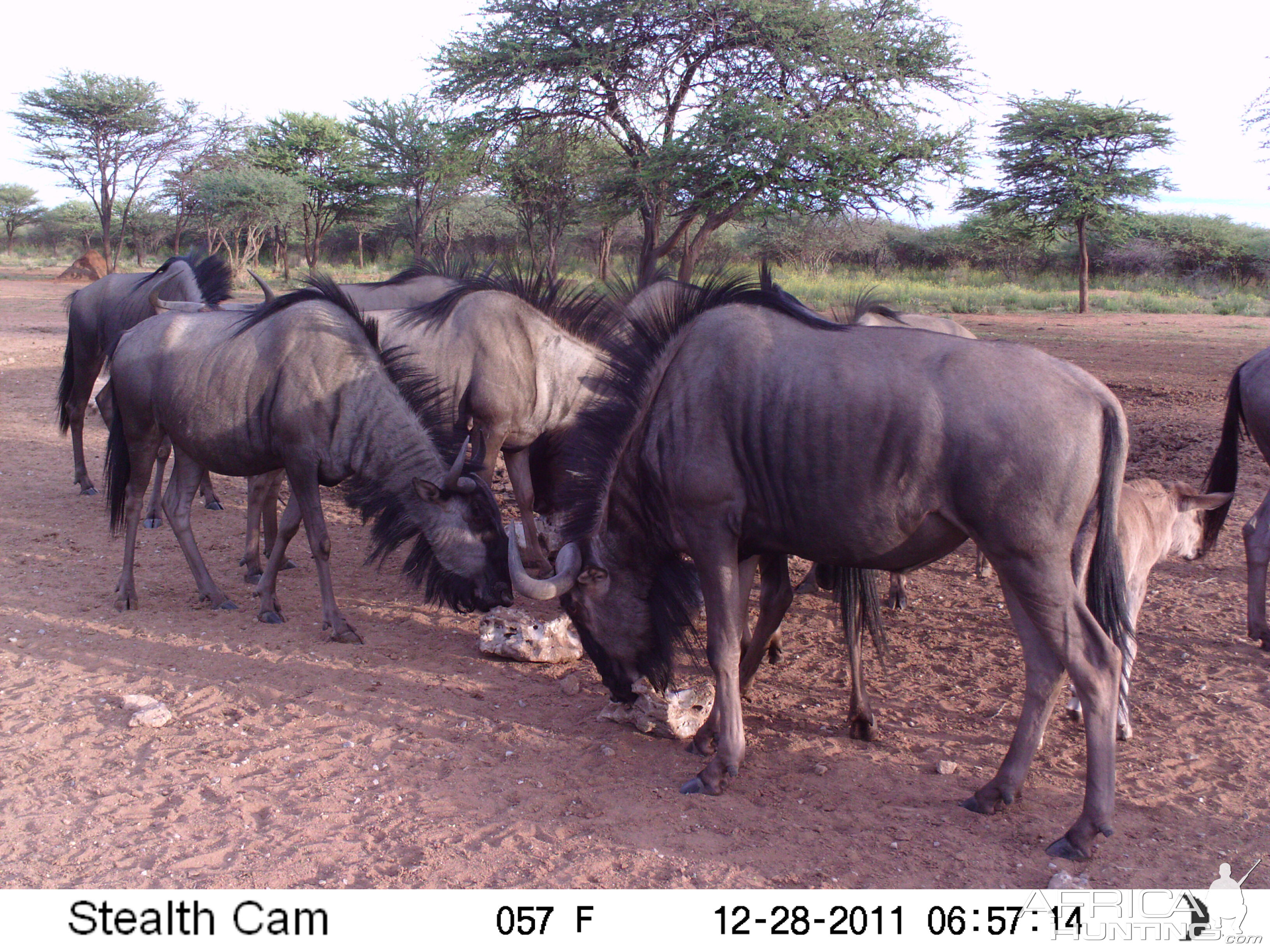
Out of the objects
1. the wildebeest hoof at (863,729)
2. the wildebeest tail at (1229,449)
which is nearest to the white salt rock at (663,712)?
the wildebeest hoof at (863,729)

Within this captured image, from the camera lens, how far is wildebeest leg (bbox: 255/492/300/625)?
552cm

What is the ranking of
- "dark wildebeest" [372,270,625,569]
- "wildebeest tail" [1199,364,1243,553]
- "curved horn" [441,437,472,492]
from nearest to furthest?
"curved horn" [441,437,472,492]
"wildebeest tail" [1199,364,1243,553]
"dark wildebeest" [372,270,625,569]

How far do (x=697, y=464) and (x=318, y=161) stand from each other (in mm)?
34658

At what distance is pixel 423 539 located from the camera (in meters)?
5.30

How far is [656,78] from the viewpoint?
1630 cm

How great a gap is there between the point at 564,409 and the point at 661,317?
2.97 m

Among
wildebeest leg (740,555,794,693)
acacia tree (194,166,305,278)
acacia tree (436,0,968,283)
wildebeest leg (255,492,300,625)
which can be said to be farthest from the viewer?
acacia tree (194,166,305,278)

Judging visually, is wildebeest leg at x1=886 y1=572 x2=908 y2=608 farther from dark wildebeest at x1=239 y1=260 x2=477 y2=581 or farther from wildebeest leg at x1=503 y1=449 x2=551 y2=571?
dark wildebeest at x1=239 y1=260 x2=477 y2=581

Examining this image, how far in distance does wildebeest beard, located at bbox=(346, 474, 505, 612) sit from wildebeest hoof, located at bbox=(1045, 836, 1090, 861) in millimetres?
3026

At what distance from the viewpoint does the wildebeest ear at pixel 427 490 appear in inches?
202

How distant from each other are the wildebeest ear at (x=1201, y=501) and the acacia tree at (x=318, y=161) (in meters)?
32.0

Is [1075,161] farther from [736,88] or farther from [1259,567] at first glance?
[1259,567]

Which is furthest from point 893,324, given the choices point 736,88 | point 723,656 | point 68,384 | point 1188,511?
point 736,88

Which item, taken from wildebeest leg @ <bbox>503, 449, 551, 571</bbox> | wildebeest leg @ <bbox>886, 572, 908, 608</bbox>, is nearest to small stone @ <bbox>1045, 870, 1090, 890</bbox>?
wildebeest leg @ <bbox>886, 572, 908, 608</bbox>
